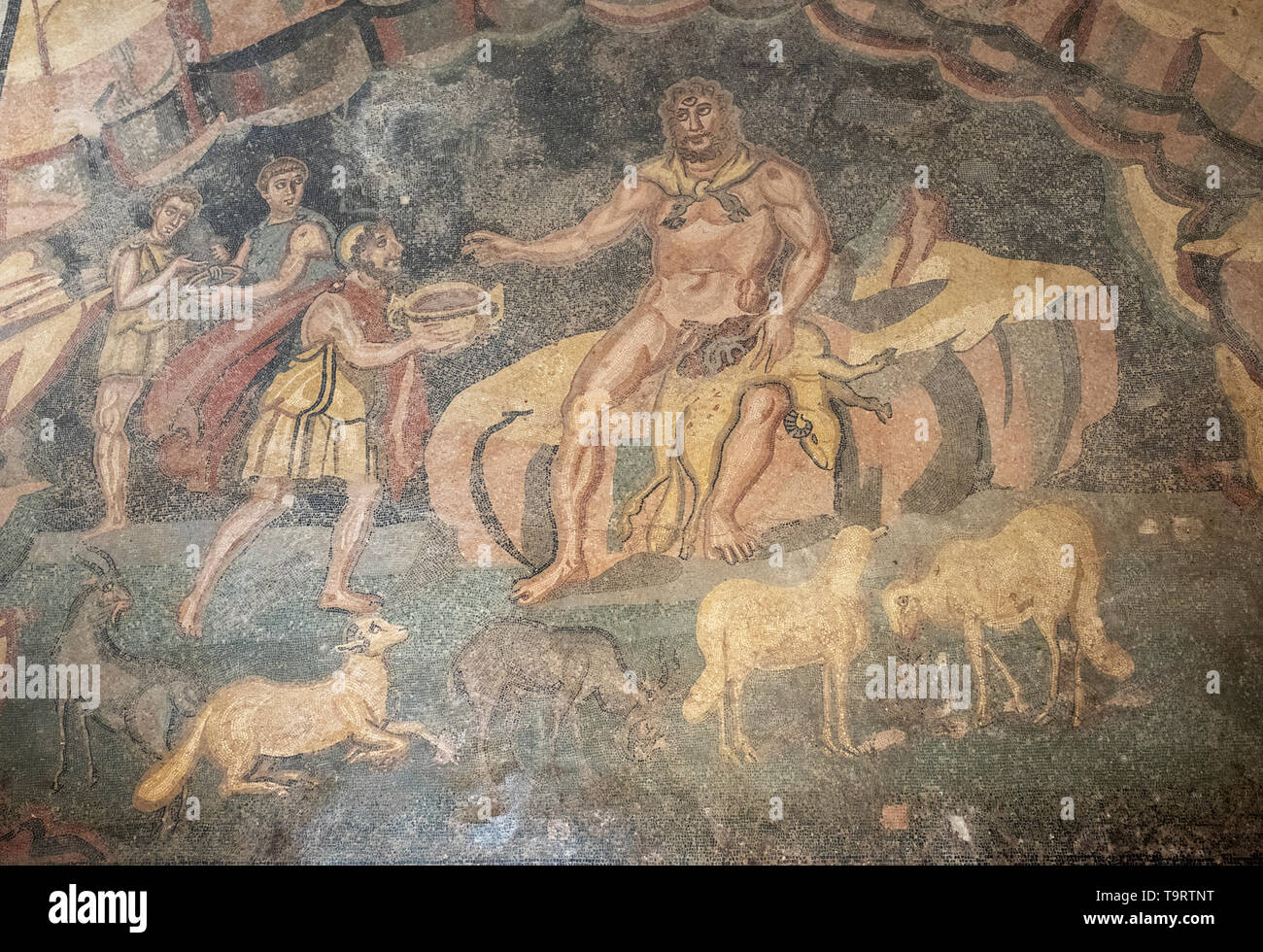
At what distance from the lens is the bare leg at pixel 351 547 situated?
25.2ft

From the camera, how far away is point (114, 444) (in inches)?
313

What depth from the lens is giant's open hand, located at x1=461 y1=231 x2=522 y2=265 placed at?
317 inches

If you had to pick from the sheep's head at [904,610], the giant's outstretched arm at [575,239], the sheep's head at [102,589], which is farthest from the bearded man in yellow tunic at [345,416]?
the sheep's head at [904,610]

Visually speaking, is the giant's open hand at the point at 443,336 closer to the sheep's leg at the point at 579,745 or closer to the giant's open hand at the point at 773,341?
the giant's open hand at the point at 773,341

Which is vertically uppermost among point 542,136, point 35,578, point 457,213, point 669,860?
point 542,136

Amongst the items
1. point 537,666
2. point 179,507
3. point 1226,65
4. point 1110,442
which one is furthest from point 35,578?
point 1226,65

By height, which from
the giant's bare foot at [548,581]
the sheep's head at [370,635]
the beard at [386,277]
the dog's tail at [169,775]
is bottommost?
the dog's tail at [169,775]

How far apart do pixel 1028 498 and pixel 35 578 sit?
6426mm

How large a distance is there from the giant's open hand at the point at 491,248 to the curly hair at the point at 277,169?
126 centimetres

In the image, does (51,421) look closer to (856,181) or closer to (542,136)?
(542,136)

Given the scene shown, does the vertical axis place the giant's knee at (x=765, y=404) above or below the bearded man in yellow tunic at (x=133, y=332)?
below

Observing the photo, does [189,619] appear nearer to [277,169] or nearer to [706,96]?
[277,169]

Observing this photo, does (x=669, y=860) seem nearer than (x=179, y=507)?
Yes

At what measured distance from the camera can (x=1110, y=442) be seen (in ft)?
25.3
